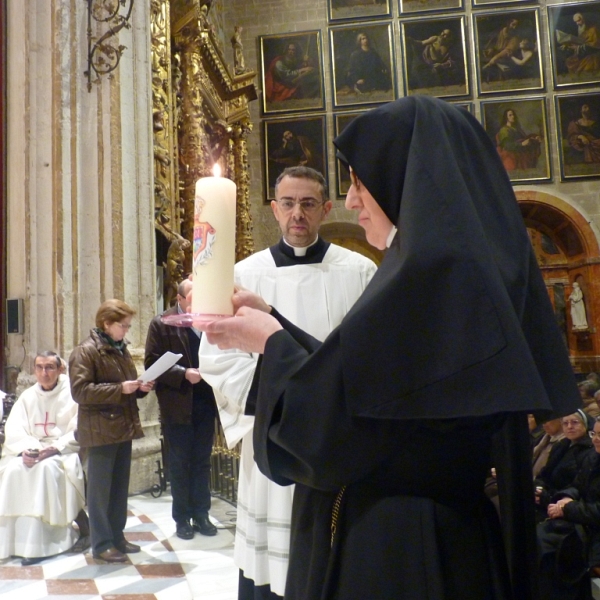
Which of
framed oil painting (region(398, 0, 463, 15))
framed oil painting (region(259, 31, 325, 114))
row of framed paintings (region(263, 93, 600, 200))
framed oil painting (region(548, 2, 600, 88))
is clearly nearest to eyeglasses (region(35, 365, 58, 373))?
row of framed paintings (region(263, 93, 600, 200))

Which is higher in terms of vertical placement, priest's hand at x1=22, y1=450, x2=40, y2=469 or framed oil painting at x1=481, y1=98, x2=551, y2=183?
framed oil painting at x1=481, y1=98, x2=551, y2=183

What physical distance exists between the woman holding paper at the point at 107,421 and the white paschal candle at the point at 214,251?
3.51 m

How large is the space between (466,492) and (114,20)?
268 inches

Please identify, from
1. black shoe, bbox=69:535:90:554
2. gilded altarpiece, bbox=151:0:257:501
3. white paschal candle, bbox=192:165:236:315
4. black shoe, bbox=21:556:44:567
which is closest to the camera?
white paschal candle, bbox=192:165:236:315

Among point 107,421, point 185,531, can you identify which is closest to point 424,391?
point 107,421

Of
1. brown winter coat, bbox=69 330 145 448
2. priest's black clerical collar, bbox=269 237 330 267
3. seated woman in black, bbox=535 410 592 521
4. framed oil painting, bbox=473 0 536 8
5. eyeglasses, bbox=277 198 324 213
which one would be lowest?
seated woman in black, bbox=535 410 592 521

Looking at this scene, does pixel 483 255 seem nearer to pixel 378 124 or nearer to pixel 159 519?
pixel 378 124

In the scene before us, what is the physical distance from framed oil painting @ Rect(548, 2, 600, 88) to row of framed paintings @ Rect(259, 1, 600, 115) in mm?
25

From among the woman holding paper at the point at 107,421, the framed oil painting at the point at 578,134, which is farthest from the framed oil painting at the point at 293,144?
the woman holding paper at the point at 107,421

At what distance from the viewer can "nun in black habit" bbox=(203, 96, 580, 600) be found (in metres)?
1.20

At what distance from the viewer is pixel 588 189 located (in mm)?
17188

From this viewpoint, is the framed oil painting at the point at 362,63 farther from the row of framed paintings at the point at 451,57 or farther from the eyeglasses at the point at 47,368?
the eyeglasses at the point at 47,368

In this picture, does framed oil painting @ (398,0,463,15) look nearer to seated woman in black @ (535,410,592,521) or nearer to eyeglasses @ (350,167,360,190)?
seated woman in black @ (535,410,592,521)

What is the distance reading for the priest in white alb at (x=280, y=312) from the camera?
253 centimetres
